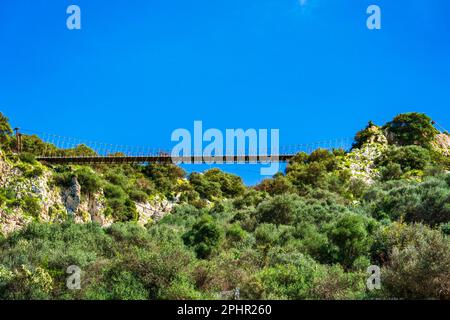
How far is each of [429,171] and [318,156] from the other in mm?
13471

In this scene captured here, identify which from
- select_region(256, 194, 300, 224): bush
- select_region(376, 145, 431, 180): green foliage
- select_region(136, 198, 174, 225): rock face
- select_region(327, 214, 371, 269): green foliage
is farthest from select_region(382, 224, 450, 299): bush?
select_region(136, 198, 174, 225): rock face

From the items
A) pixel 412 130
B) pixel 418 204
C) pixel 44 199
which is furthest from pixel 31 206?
pixel 412 130

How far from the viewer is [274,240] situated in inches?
936

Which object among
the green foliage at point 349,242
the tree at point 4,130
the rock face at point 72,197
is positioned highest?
the tree at point 4,130

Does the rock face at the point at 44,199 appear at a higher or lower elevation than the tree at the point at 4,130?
lower

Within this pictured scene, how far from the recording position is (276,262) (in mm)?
18047

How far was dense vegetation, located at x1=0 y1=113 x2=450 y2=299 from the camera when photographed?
1349 cm

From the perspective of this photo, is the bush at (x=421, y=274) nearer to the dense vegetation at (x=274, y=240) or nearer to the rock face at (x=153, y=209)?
the dense vegetation at (x=274, y=240)

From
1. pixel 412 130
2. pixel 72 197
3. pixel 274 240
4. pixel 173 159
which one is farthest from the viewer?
pixel 412 130

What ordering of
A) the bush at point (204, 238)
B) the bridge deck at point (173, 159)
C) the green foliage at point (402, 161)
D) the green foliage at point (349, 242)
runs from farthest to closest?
the bridge deck at point (173, 159) → the green foliage at point (402, 161) → the bush at point (204, 238) → the green foliage at point (349, 242)

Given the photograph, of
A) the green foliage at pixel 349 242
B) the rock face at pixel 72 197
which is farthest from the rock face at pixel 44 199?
the green foliage at pixel 349 242

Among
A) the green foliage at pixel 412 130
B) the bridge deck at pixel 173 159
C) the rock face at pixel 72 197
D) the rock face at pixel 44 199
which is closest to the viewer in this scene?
the rock face at pixel 44 199

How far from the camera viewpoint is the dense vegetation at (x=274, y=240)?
1349 centimetres

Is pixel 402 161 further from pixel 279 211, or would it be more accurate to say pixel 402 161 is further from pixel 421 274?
pixel 421 274
